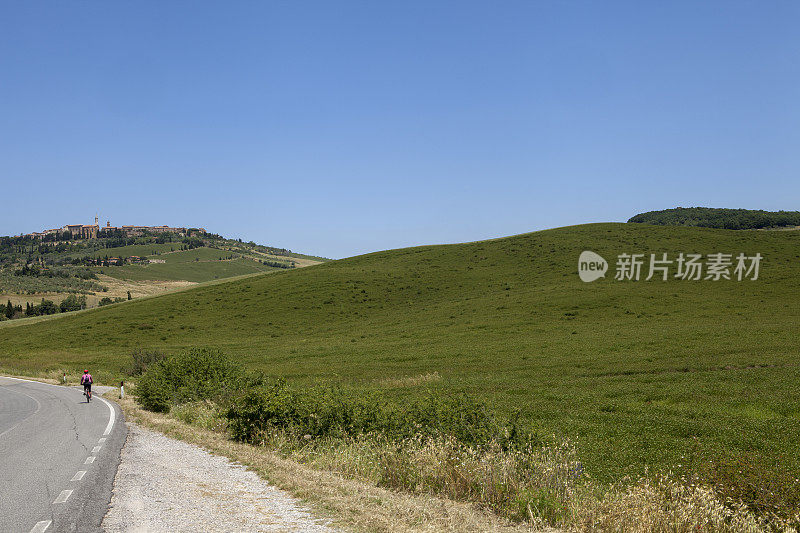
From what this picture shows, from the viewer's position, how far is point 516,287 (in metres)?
75.2

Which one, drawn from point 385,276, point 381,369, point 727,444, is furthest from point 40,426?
point 385,276

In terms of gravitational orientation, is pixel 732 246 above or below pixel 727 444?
above

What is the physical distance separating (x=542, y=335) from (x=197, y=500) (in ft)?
139

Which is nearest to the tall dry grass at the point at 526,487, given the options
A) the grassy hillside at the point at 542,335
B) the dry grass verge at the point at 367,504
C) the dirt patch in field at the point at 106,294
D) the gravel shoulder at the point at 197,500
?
the dry grass verge at the point at 367,504

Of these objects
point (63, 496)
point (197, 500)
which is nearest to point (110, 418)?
point (63, 496)

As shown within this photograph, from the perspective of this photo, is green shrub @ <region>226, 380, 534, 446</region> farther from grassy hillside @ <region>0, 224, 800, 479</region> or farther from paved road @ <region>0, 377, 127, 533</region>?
grassy hillside @ <region>0, 224, 800, 479</region>

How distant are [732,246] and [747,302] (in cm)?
3279

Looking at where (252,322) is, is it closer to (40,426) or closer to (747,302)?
(40,426)

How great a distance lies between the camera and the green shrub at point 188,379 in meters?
24.4

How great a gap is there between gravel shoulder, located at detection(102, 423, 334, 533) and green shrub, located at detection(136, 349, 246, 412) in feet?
Result: 31.2

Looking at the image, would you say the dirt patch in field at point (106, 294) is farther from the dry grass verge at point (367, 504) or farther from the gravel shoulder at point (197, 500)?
the dry grass verge at point (367, 504)

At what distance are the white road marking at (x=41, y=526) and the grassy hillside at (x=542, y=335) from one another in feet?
43.4

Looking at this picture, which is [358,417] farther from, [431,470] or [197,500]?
[197,500]

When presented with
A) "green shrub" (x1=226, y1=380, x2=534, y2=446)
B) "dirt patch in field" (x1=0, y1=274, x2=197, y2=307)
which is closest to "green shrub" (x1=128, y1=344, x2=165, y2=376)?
"green shrub" (x1=226, y1=380, x2=534, y2=446)
